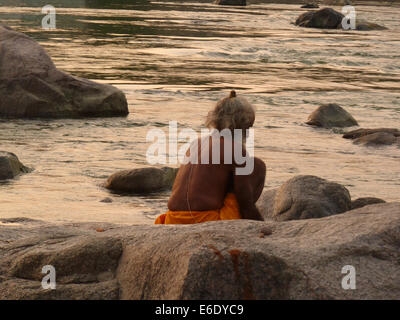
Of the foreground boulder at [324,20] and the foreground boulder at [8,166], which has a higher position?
the foreground boulder at [8,166]

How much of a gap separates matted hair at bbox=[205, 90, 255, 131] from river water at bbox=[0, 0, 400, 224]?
281 cm

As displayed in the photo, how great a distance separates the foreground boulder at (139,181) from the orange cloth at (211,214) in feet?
12.5

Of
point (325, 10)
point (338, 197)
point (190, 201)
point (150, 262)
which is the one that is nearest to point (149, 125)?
point (338, 197)

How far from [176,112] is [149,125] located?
1.28m

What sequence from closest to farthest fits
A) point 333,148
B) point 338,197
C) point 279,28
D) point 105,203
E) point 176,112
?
point 338,197 < point 105,203 < point 333,148 < point 176,112 < point 279,28

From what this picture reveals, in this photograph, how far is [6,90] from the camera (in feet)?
41.6

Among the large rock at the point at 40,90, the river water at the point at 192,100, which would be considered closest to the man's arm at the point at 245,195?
the river water at the point at 192,100

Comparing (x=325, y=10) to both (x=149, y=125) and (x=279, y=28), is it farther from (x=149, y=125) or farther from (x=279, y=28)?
(x=149, y=125)

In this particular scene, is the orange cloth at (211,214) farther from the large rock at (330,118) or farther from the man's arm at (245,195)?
the large rock at (330,118)

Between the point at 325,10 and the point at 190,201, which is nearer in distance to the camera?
the point at 190,201

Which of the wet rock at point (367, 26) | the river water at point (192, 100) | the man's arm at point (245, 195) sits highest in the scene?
the man's arm at point (245, 195)

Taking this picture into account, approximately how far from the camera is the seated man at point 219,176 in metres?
4.92

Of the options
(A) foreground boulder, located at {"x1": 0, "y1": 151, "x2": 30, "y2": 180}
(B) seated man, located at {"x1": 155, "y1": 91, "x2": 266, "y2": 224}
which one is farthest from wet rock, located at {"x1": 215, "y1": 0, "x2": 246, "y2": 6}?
(B) seated man, located at {"x1": 155, "y1": 91, "x2": 266, "y2": 224}

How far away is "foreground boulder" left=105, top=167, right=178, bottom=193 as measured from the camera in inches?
348
